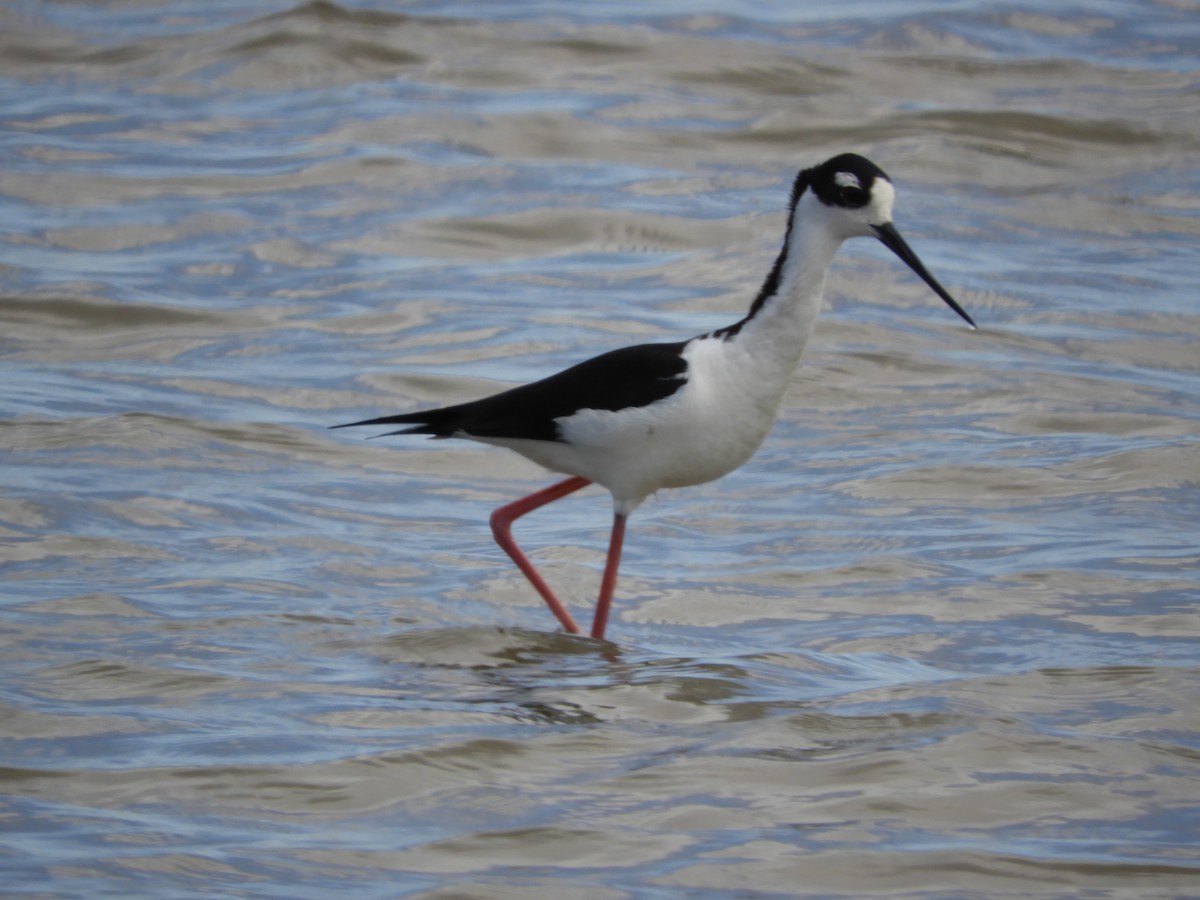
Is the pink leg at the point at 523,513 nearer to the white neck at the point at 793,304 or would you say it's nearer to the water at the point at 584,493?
the water at the point at 584,493

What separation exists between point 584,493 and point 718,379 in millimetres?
2974

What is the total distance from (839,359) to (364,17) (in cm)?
741

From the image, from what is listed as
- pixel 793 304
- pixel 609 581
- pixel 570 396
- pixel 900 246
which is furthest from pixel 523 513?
pixel 900 246

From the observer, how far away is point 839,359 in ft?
33.5

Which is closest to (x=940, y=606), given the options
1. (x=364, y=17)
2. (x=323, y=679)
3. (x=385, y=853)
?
(x=323, y=679)

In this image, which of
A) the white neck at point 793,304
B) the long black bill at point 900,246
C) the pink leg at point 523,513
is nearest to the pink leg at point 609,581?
the pink leg at point 523,513

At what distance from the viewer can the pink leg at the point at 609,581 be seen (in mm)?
6492

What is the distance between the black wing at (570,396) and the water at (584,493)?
2.38ft

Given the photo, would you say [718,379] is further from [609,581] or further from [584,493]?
[584,493]

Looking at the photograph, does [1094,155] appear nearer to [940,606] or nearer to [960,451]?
[960,451]

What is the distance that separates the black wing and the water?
0.73m

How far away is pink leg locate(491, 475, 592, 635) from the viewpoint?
6.64 metres

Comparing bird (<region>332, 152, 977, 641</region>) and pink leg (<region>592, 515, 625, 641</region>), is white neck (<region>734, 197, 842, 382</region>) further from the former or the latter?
pink leg (<region>592, 515, 625, 641</region>)

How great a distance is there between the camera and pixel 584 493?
8977mm
